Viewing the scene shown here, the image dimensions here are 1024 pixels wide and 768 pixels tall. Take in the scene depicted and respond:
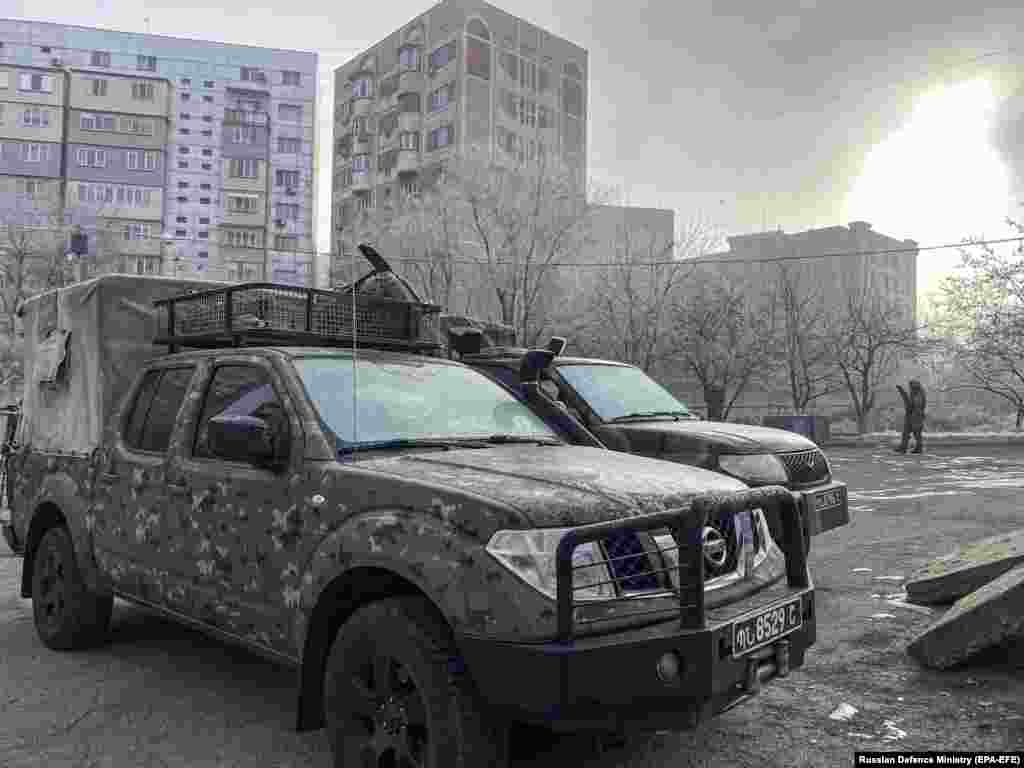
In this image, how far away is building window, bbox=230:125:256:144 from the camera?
292ft

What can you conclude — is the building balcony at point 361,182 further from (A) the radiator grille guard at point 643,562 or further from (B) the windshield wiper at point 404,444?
(A) the radiator grille guard at point 643,562

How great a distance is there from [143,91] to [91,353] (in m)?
85.0

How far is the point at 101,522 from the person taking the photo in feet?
15.3

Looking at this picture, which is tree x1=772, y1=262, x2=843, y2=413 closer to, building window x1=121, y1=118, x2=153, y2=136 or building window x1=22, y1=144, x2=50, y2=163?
building window x1=121, y1=118, x2=153, y2=136

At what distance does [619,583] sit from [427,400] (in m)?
1.55

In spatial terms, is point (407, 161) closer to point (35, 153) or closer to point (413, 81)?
point (413, 81)

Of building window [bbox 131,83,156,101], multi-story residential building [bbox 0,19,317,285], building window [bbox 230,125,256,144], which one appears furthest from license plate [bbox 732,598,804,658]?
building window [bbox 230,125,256,144]

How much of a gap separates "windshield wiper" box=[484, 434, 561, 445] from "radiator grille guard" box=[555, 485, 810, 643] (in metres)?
1.17

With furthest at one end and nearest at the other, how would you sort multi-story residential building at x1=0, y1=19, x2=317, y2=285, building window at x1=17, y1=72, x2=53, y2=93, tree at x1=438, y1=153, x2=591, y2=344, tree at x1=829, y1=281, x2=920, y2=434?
building window at x1=17, y1=72, x2=53, y2=93, multi-story residential building at x1=0, y1=19, x2=317, y2=285, tree at x1=829, y1=281, x2=920, y2=434, tree at x1=438, y1=153, x2=591, y2=344

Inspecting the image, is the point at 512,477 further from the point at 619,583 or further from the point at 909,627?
the point at 909,627

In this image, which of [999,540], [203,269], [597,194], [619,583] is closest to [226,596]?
[619,583]

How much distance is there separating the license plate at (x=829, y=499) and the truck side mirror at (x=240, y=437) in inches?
186

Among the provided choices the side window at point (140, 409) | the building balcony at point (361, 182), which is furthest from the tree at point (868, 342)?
the building balcony at point (361, 182)

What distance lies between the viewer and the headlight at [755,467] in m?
6.44
